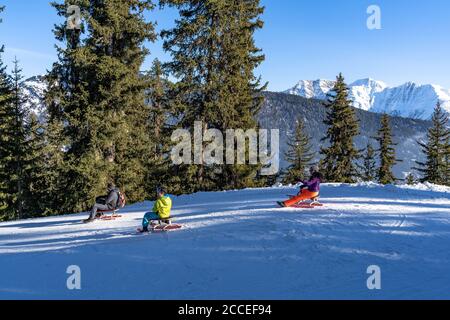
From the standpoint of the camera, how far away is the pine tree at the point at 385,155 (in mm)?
38688

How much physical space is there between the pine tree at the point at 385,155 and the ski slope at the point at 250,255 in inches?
1051

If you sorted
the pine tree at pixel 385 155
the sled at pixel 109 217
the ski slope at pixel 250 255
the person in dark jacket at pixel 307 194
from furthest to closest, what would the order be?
1. the pine tree at pixel 385 155
2. the sled at pixel 109 217
3. the person in dark jacket at pixel 307 194
4. the ski slope at pixel 250 255

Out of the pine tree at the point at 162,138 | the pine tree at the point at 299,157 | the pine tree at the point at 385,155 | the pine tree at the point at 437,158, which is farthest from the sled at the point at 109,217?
the pine tree at the point at 437,158

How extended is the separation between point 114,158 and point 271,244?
16746 mm

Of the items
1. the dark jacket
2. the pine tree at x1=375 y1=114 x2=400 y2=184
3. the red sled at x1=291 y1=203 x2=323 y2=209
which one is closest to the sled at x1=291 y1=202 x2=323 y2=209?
the red sled at x1=291 y1=203 x2=323 y2=209

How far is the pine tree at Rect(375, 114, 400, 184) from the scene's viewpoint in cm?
3869

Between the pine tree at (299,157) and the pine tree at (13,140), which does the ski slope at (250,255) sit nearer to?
the pine tree at (13,140)

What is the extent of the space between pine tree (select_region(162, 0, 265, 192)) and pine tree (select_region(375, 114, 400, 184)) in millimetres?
19264

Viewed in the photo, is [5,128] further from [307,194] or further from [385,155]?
[385,155]

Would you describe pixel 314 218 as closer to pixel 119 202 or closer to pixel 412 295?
pixel 412 295

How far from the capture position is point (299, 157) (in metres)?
42.0

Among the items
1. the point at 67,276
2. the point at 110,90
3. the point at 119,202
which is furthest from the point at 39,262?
the point at 110,90

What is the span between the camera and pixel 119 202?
14625 millimetres

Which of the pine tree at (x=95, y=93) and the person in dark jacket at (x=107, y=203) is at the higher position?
the pine tree at (x=95, y=93)
